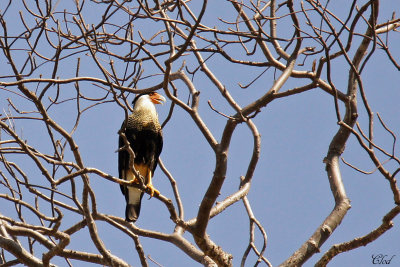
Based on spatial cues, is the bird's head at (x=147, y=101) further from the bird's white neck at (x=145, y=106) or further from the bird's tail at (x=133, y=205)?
the bird's tail at (x=133, y=205)

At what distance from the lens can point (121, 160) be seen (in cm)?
517

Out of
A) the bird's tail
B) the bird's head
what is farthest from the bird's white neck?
the bird's tail

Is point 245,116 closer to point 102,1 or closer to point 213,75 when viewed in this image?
point 213,75

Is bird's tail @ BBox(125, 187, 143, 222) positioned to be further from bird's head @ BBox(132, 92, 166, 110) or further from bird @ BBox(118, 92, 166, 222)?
bird's head @ BBox(132, 92, 166, 110)

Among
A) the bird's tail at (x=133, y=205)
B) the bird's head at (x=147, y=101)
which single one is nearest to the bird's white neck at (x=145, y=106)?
the bird's head at (x=147, y=101)

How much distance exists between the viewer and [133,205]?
5074 millimetres

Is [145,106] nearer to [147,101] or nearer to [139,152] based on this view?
[147,101]

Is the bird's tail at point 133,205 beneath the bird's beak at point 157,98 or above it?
beneath

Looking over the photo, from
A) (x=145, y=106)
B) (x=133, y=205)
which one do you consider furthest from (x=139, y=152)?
(x=145, y=106)

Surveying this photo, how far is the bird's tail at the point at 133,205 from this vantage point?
16.5 ft

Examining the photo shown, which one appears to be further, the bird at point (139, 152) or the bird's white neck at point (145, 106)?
the bird's white neck at point (145, 106)

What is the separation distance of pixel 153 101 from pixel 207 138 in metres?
2.58

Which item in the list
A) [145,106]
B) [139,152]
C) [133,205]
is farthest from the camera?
[145,106]

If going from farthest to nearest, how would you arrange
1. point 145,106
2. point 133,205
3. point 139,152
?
point 145,106, point 139,152, point 133,205
